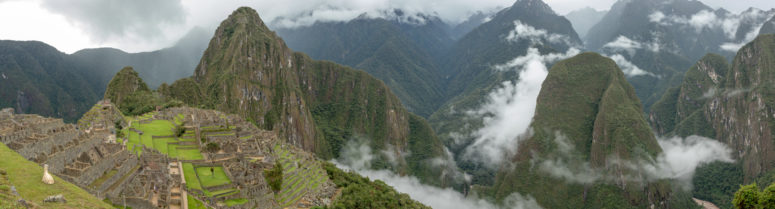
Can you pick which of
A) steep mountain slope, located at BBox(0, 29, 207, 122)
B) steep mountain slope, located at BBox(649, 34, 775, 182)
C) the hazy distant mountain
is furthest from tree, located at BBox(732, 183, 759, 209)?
steep mountain slope, located at BBox(0, 29, 207, 122)

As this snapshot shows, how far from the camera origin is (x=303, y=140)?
166 m

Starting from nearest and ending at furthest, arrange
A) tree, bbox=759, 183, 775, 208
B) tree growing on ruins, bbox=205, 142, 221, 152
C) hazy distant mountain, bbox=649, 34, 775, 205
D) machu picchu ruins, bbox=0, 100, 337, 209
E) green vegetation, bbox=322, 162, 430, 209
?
machu picchu ruins, bbox=0, 100, 337, 209
tree, bbox=759, 183, 775, 208
tree growing on ruins, bbox=205, 142, 221, 152
green vegetation, bbox=322, 162, 430, 209
hazy distant mountain, bbox=649, 34, 775, 205

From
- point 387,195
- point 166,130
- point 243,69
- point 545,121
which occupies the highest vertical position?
point 243,69

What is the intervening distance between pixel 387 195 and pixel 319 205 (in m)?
19.6

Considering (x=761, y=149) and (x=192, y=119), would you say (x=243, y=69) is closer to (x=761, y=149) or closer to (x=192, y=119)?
(x=192, y=119)

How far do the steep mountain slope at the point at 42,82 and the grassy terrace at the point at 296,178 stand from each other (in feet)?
395

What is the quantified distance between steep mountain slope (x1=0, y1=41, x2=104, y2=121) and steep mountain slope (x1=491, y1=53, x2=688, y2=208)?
156227mm

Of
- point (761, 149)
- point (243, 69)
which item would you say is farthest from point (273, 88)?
point (761, 149)

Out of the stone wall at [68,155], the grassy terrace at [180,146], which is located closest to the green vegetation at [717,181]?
the grassy terrace at [180,146]

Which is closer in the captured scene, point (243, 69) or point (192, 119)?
point (192, 119)

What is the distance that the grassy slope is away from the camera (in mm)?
20031

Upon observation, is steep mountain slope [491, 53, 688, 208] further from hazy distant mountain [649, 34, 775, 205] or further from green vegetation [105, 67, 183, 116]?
green vegetation [105, 67, 183, 116]

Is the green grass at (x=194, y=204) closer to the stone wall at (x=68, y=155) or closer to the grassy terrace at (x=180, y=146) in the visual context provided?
Result: the grassy terrace at (x=180, y=146)

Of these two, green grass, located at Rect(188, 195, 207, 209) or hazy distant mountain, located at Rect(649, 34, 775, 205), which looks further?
hazy distant mountain, located at Rect(649, 34, 775, 205)
